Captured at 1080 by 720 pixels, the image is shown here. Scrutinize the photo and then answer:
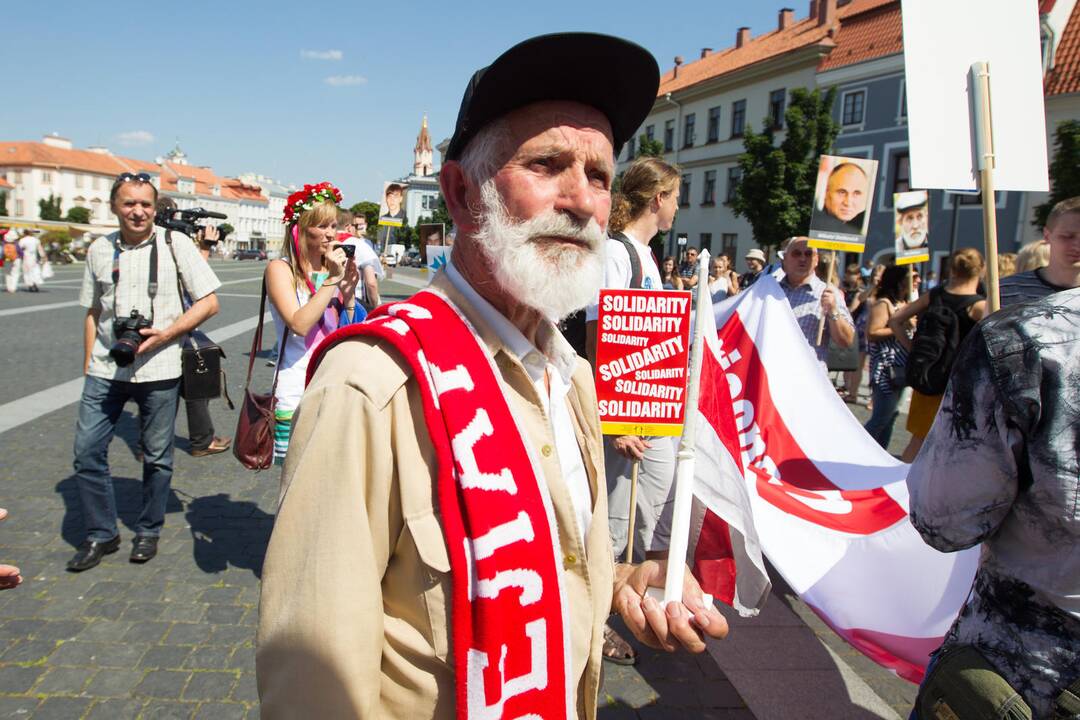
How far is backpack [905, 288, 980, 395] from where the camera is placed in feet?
14.9

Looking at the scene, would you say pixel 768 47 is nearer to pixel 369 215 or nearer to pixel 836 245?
pixel 369 215

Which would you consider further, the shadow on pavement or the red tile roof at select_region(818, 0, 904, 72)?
the red tile roof at select_region(818, 0, 904, 72)

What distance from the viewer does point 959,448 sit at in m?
1.51

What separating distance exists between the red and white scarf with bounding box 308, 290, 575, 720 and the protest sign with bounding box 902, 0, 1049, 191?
156 centimetres

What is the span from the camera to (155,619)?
3363 millimetres

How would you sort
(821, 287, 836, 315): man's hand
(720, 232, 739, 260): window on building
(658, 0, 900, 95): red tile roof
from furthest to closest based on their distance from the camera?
1. (720, 232, 739, 260): window on building
2. (658, 0, 900, 95): red tile roof
3. (821, 287, 836, 315): man's hand

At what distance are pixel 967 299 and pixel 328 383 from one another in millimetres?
4673

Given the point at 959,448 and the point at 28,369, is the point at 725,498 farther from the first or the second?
the point at 28,369

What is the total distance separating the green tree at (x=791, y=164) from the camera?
28.6 meters

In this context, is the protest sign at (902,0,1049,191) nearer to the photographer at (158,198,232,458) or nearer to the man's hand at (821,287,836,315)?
the man's hand at (821,287,836,315)

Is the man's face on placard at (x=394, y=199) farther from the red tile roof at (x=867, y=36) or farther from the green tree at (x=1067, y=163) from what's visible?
the red tile roof at (x=867, y=36)

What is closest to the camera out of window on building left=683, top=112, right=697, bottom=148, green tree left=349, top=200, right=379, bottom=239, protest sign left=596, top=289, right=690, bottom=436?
protest sign left=596, top=289, right=690, bottom=436

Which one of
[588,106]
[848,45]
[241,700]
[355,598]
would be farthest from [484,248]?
[848,45]

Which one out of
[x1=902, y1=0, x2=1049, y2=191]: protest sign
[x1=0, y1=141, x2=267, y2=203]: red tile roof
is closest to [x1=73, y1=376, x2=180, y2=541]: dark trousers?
[x1=902, y1=0, x2=1049, y2=191]: protest sign
